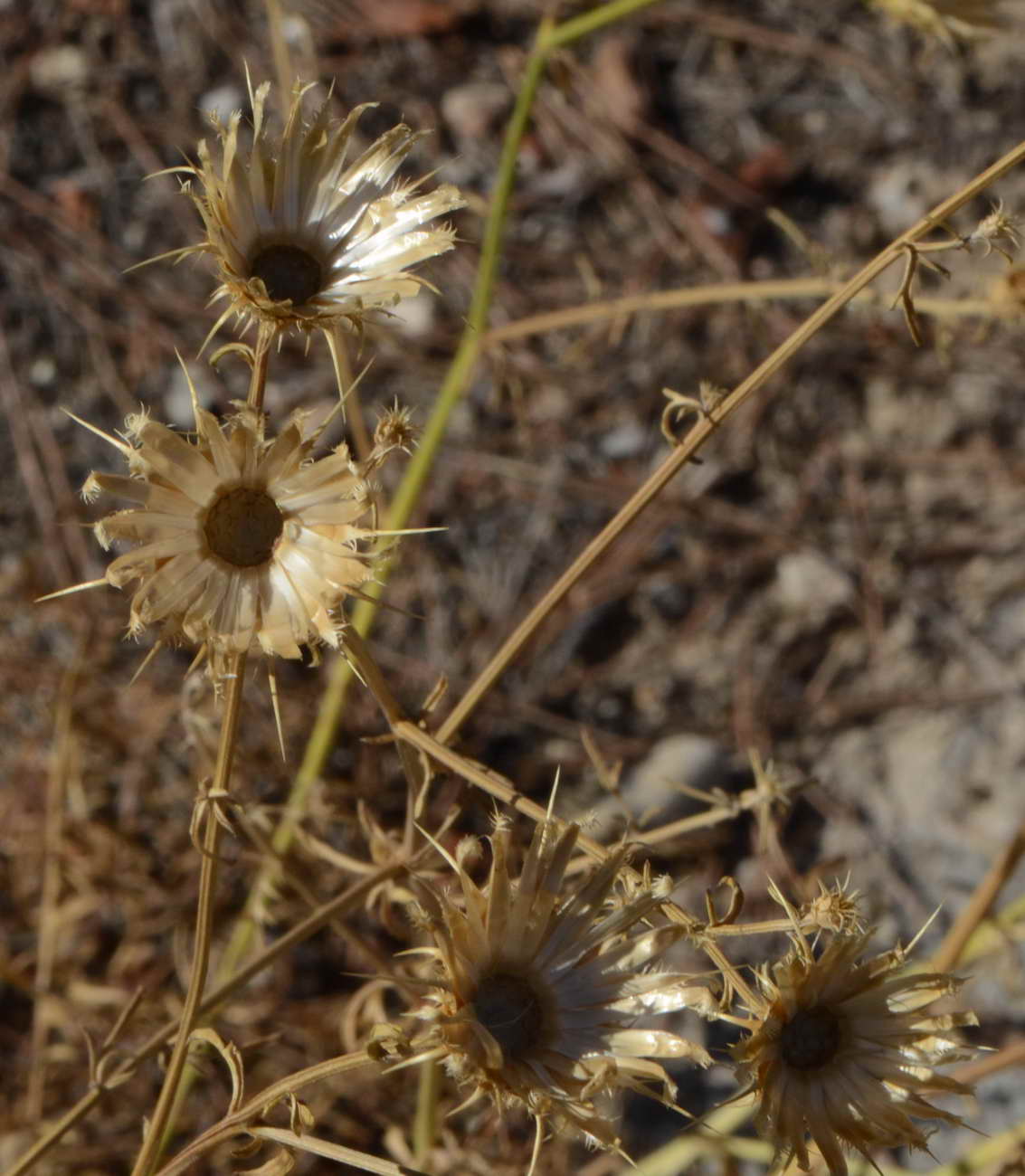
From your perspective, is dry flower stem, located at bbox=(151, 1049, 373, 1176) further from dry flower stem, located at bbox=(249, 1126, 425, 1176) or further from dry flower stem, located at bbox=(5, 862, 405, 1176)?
dry flower stem, located at bbox=(5, 862, 405, 1176)

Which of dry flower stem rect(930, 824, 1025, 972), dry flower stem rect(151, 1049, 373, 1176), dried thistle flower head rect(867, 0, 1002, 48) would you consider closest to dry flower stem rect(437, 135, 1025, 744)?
dry flower stem rect(151, 1049, 373, 1176)

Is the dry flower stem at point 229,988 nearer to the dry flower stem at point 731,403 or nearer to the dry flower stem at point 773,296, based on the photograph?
the dry flower stem at point 731,403

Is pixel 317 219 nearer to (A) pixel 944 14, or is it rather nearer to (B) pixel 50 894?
(A) pixel 944 14

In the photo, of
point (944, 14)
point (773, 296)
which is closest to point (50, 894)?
point (773, 296)

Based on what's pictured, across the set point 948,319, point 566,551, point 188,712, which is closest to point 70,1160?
point 188,712

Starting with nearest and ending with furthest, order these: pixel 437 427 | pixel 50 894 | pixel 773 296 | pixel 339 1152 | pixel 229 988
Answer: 1. pixel 339 1152
2. pixel 229 988
3. pixel 773 296
4. pixel 437 427
5. pixel 50 894

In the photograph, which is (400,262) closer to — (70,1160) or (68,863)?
(68,863)
